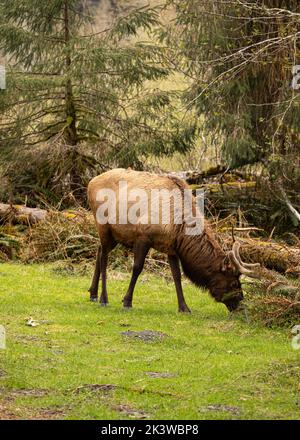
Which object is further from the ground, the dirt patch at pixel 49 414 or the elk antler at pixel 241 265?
the dirt patch at pixel 49 414

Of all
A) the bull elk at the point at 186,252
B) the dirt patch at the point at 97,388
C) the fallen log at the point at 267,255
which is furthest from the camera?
the fallen log at the point at 267,255

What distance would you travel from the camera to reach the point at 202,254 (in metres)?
13.2

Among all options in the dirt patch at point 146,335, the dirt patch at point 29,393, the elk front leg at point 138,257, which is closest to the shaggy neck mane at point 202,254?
the elk front leg at point 138,257

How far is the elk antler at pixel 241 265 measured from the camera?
12727 mm

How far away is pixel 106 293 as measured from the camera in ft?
45.0

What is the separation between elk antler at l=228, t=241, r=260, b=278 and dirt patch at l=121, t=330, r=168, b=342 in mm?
1811

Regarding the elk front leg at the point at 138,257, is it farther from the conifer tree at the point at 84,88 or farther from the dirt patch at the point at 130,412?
the conifer tree at the point at 84,88

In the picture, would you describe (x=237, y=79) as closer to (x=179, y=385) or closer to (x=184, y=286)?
(x=184, y=286)

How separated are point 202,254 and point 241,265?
655 millimetres

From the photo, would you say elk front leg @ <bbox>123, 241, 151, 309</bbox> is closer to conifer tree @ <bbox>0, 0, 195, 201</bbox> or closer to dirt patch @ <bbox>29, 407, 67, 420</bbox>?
dirt patch @ <bbox>29, 407, 67, 420</bbox>

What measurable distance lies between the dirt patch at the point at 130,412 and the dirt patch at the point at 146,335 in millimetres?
2931

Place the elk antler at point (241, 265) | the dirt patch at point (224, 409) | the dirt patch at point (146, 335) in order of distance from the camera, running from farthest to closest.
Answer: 1. the elk antler at point (241, 265)
2. the dirt patch at point (146, 335)
3. the dirt patch at point (224, 409)

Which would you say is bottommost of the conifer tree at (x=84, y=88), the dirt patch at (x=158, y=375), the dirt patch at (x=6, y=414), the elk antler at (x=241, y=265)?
the dirt patch at (x=158, y=375)

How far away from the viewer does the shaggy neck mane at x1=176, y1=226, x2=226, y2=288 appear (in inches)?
518
